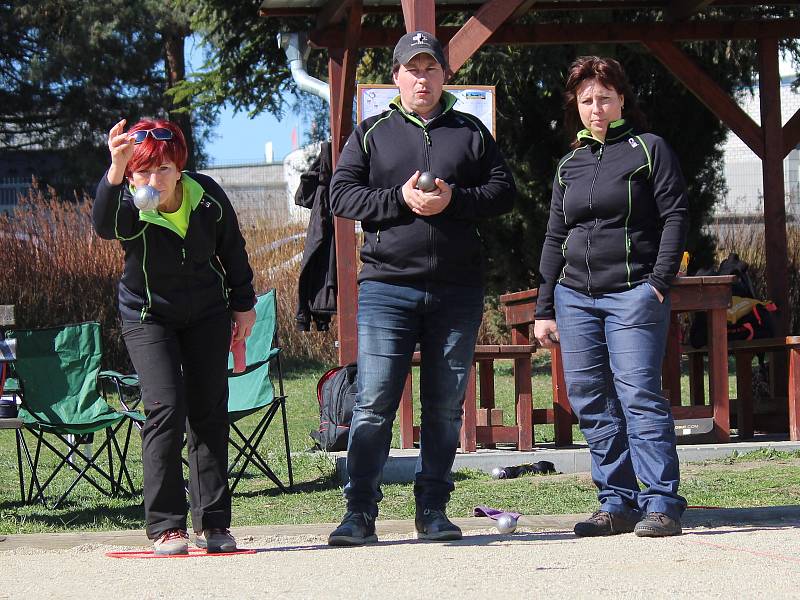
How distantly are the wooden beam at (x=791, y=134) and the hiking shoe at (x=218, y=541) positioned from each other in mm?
6000

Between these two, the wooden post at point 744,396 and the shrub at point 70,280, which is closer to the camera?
the wooden post at point 744,396

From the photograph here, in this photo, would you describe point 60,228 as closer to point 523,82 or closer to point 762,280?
point 523,82

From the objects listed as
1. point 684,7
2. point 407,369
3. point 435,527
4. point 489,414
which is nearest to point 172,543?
point 435,527

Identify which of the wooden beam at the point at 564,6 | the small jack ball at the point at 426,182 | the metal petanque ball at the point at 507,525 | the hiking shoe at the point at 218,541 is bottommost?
the metal petanque ball at the point at 507,525

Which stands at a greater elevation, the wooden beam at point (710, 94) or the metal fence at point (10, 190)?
the metal fence at point (10, 190)

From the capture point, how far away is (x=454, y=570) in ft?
13.4

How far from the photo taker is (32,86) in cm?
2334

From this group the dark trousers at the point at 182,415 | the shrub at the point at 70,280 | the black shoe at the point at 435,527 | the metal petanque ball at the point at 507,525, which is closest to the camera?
the dark trousers at the point at 182,415

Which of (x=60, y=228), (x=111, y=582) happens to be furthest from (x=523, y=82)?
(x=111, y=582)

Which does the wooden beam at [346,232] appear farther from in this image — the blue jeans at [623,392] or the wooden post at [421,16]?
the blue jeans at [623,392]

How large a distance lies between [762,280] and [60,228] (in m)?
8.62

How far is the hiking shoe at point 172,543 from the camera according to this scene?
14.8ft

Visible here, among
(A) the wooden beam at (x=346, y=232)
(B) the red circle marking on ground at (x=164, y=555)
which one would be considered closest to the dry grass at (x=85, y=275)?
(A) the wooden beam at (x=346, y=232)

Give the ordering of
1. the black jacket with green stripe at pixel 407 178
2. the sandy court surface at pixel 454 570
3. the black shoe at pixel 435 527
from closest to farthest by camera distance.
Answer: the sandy court surface at pixel 454 570 → the black jacket with green stripe at pixel 407 178 → the black shoe at pixel 435 527
